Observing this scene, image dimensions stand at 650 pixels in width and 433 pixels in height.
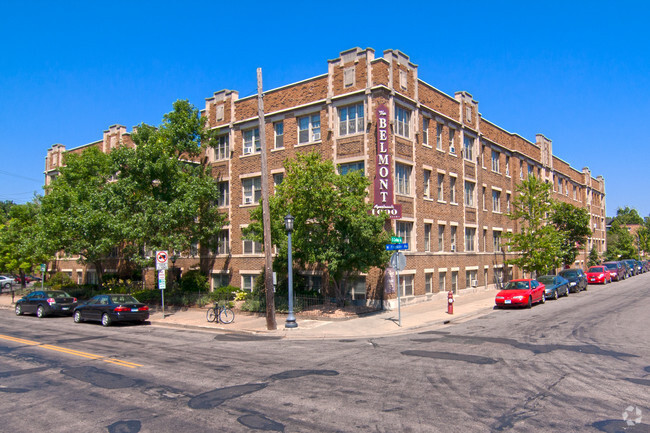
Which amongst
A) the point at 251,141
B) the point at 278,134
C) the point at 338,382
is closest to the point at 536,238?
the point at 278,134

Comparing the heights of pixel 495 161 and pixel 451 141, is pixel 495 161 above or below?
below

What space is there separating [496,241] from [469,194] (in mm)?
6249

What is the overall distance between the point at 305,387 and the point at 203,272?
25.7 m

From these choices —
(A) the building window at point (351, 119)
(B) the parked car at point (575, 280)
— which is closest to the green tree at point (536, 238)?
(B) the parked car at point (575, 280)

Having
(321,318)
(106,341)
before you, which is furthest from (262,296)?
(106,341)

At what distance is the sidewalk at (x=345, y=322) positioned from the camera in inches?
701

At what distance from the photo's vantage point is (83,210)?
27469mm

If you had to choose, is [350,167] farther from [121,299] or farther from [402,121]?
[121,299]

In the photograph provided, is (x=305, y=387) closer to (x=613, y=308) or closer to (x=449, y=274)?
(x=613, y=308)

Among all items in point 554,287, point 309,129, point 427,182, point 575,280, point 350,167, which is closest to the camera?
point 350,167

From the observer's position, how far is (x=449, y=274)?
30.6 metres

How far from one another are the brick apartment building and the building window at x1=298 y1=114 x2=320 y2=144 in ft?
0.20

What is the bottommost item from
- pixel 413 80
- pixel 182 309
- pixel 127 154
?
pixel 182 309

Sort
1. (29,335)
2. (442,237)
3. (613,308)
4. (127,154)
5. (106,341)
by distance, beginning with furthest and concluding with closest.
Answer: (442,237) < (127,154) < (613,308) < (29,335) < (106,341)
